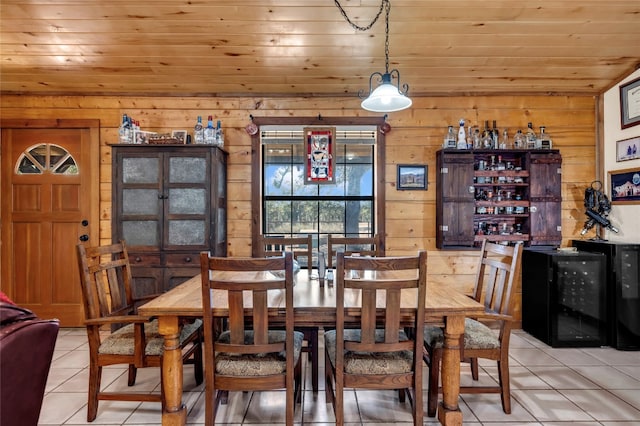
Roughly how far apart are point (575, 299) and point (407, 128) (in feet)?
7.36

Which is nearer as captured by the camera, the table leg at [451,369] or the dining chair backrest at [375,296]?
the dining chair backrest at [375,296]

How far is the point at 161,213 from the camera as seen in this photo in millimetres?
3092

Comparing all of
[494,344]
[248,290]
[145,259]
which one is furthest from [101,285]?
[494,344]

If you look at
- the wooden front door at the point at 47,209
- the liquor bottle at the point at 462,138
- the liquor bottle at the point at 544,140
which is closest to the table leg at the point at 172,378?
the wooden front door at the point at 47,209

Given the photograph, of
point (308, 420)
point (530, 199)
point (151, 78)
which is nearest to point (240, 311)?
point (308, 420)

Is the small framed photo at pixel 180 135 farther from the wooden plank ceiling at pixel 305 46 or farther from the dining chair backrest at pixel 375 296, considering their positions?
the dining chair backrest at pixel 375 296

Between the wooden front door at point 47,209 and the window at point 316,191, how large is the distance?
1.78 meters

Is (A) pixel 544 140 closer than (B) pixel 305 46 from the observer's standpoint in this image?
No

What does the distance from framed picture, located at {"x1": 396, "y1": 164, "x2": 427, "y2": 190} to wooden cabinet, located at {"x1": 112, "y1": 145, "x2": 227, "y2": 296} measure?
1.90 metres

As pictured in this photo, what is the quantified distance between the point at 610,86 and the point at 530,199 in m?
1.37

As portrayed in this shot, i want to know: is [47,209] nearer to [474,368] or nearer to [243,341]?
[243,341]

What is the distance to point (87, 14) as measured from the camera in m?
2.37

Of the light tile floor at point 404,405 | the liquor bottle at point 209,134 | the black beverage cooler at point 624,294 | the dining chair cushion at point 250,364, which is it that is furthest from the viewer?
the liquor bottle at point 209,134

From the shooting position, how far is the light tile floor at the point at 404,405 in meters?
1.99
